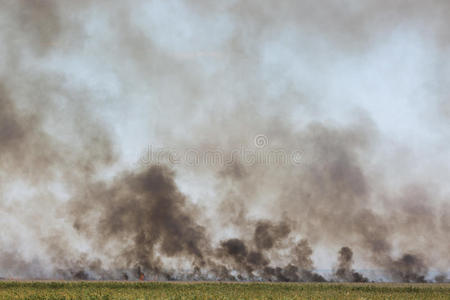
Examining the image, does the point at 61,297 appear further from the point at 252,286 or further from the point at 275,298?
the point at 252,286

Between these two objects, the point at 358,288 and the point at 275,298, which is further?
the point at 358,288

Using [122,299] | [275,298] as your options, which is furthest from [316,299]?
[122,299]

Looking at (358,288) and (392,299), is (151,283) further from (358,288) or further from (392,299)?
(392,299)

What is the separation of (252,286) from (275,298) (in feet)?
96.6

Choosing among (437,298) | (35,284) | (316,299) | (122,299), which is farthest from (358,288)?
(35,284)

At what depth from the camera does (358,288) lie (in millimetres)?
86000

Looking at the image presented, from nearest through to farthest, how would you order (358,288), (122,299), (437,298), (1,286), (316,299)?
(122,299)
(316,299)
(437,298)
(1,286)
(358,288)

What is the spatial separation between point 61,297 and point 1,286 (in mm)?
33935

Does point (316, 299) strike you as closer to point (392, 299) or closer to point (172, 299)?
point (392, 299)

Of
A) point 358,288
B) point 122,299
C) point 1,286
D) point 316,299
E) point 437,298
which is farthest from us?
point 358,288

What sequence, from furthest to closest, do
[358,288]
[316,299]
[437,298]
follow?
1. [358,288]
2. [437,298]
3. [316,299]

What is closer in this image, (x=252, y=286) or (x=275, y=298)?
(x=275, y=298)

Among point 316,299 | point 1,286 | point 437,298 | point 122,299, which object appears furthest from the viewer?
point 1,286

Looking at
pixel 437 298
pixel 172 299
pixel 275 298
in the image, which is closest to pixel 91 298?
pixel 172 299
